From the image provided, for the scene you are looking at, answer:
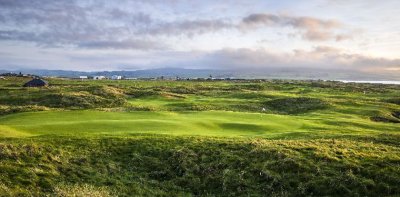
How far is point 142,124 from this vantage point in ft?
128

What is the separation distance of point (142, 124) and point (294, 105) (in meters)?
44.2

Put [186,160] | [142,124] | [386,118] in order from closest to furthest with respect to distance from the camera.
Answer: [186,160], [142,124], [386,118]

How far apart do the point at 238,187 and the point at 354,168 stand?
720cm

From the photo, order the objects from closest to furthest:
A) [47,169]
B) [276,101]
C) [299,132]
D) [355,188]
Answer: [355,188]
[47,169]
[299,132]
[276,101]

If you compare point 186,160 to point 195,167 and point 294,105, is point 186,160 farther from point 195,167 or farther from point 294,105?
point 294,105

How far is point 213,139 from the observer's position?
3288 centimetres

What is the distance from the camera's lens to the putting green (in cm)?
3569

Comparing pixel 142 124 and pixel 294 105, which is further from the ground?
pixel 142 124

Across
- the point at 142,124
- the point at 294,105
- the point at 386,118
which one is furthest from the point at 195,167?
the point at 294,105

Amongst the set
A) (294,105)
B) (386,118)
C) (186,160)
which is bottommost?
(386,118)

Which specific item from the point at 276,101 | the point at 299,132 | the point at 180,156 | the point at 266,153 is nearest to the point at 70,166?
the point at 180,156

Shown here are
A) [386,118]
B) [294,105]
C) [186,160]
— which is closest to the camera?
[186,160]

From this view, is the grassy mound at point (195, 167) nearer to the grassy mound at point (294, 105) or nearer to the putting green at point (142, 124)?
the putting green at point (142, 124)

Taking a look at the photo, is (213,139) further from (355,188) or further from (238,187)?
(355,188)
